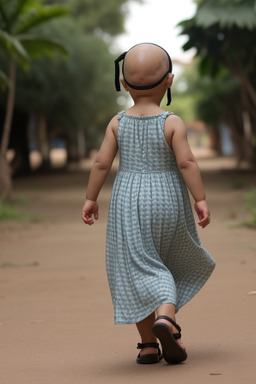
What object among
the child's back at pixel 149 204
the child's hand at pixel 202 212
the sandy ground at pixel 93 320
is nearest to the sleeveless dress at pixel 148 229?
the child's back at pixel 149 204

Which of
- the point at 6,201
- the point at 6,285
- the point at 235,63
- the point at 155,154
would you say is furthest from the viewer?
the point at 235,63

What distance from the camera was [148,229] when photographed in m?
4.41

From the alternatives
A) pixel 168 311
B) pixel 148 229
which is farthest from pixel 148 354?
pixel 148 229

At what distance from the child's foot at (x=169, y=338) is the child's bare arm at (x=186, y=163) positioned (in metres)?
0.59

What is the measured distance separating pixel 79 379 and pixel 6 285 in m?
3.38

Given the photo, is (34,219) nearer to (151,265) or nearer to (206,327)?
(206,327)

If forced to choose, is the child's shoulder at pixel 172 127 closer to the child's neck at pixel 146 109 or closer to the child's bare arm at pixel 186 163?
the child's bare arm at pixel 186 163

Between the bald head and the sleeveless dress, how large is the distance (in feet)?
0.68

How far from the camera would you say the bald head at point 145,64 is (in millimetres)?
→ 4457

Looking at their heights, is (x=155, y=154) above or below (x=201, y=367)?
above

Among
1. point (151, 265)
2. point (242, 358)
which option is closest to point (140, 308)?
point (151, 265)

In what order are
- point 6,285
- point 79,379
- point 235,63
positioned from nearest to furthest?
point 79,379
point 6,285
point 235,63

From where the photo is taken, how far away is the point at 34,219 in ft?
46.8

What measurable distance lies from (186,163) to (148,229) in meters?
0.41
